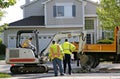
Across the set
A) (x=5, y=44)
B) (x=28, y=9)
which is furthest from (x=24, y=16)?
(x=5, y=44)

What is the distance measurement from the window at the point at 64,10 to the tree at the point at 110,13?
Result: 10.1 meters

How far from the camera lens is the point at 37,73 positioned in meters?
24.6

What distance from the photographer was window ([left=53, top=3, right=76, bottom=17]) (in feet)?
163

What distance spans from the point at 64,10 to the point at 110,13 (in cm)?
1226

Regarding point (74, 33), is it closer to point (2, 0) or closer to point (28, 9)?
point (2, 0)

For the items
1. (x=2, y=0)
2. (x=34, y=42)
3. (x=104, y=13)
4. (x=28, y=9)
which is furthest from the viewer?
(x=28, y=9)

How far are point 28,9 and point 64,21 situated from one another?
600 cm

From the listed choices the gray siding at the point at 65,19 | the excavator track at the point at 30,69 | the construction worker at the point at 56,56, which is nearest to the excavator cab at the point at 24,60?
the excavator track at the point at 30,69

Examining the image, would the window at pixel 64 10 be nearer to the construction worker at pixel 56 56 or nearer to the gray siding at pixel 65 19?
the gray siding at pixel 65 19

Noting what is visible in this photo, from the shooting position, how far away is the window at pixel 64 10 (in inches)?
1956

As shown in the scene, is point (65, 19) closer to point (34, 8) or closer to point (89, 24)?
point (89, 24)

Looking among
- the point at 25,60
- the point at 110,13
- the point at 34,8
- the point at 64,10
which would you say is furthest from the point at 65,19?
the point at 25,60

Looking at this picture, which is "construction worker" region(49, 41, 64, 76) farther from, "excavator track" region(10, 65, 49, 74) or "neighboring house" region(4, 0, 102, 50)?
"neighboring house" region(4, 0, 102, 50)

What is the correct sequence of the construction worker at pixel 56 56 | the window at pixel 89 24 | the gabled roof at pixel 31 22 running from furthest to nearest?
the window at pixel 89 24, the gabled roof at pixel 31 22, the construction worker at pixel 56 56
